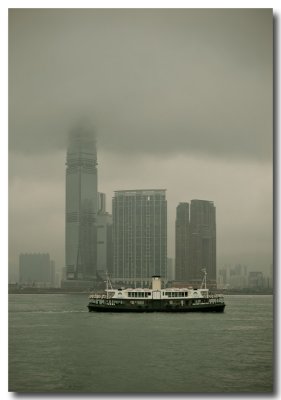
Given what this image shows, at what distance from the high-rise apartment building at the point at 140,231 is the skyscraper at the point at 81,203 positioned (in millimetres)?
249

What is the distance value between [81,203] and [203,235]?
50.5 inches

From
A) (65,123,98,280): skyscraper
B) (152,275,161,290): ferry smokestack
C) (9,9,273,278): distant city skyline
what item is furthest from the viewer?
(152,275,161,290): ferry smokestack

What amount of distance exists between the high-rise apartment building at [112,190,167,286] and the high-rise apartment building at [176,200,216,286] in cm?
17

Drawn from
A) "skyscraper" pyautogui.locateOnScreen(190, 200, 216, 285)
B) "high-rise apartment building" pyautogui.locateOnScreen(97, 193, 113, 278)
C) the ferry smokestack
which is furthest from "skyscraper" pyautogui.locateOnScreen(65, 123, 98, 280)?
"skyscraper" pyautogui.locateOnScreen(190, 200, 216, 285)

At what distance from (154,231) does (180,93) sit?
1425 mm

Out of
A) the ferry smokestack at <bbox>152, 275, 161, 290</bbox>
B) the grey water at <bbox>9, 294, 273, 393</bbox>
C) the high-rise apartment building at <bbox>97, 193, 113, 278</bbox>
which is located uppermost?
the high-rise apartment building at <bbox>97, 193, 113, 278</bbox>

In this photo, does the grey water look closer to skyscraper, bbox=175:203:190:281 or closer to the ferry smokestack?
the ferry smokestack

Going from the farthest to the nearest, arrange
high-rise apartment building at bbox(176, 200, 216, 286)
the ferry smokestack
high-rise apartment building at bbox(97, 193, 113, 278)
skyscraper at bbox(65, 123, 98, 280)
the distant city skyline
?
the ferry smokestack < high-rise apartment building at bbox(97, 193, 113, 278) < high-rise apartment building at bbox(176, 200, 216, 286) < skyscraper at bbox(65, 123, 98, 280) < the distant city skyline

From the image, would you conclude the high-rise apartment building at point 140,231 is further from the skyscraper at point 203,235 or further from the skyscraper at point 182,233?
the skyscraper at point 203,235

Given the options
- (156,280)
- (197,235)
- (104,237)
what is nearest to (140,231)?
(104,237)

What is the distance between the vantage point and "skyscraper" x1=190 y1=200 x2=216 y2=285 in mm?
6535

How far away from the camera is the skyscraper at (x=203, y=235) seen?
6.54 metres
